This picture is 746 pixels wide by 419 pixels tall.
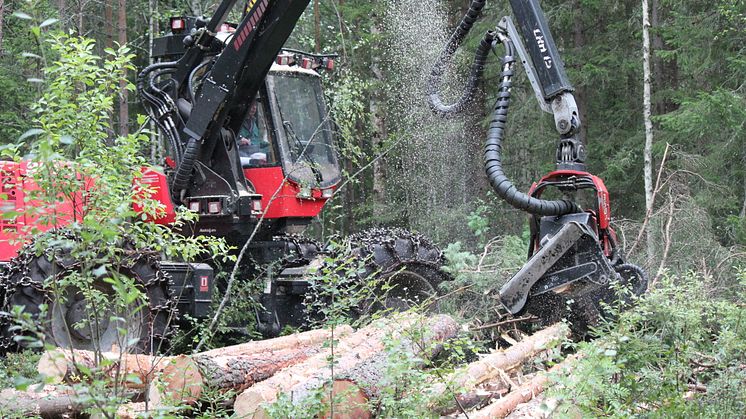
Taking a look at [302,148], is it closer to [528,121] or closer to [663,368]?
[663,368]

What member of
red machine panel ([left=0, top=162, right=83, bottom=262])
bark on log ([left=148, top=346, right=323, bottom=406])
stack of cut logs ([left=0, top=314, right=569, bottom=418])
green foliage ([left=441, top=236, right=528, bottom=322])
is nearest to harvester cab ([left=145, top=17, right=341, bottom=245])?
red machine panel ([left=0, top=162, right=83, bottom=262])

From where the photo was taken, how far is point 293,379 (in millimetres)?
5852

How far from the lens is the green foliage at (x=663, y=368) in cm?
505

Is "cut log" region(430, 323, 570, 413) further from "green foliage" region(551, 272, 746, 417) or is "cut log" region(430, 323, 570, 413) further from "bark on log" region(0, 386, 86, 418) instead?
"bark on log" region(0, 386, 86, 418)

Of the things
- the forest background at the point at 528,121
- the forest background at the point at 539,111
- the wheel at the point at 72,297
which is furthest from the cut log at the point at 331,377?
the forest background at the point at 539,111

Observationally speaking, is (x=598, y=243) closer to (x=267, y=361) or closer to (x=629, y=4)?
(x=267, y=361)

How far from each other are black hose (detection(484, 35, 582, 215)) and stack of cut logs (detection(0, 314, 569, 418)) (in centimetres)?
116

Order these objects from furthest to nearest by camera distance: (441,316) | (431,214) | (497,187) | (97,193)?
(431,214), (441,316), (497,187), (97,193)

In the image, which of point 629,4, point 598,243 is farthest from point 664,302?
point 629,4

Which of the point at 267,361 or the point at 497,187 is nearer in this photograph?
the point at 267,361

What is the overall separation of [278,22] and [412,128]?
339 inches

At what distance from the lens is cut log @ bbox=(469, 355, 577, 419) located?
227 inches

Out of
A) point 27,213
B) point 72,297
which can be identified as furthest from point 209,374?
point 72,297

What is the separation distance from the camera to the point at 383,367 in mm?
5602
